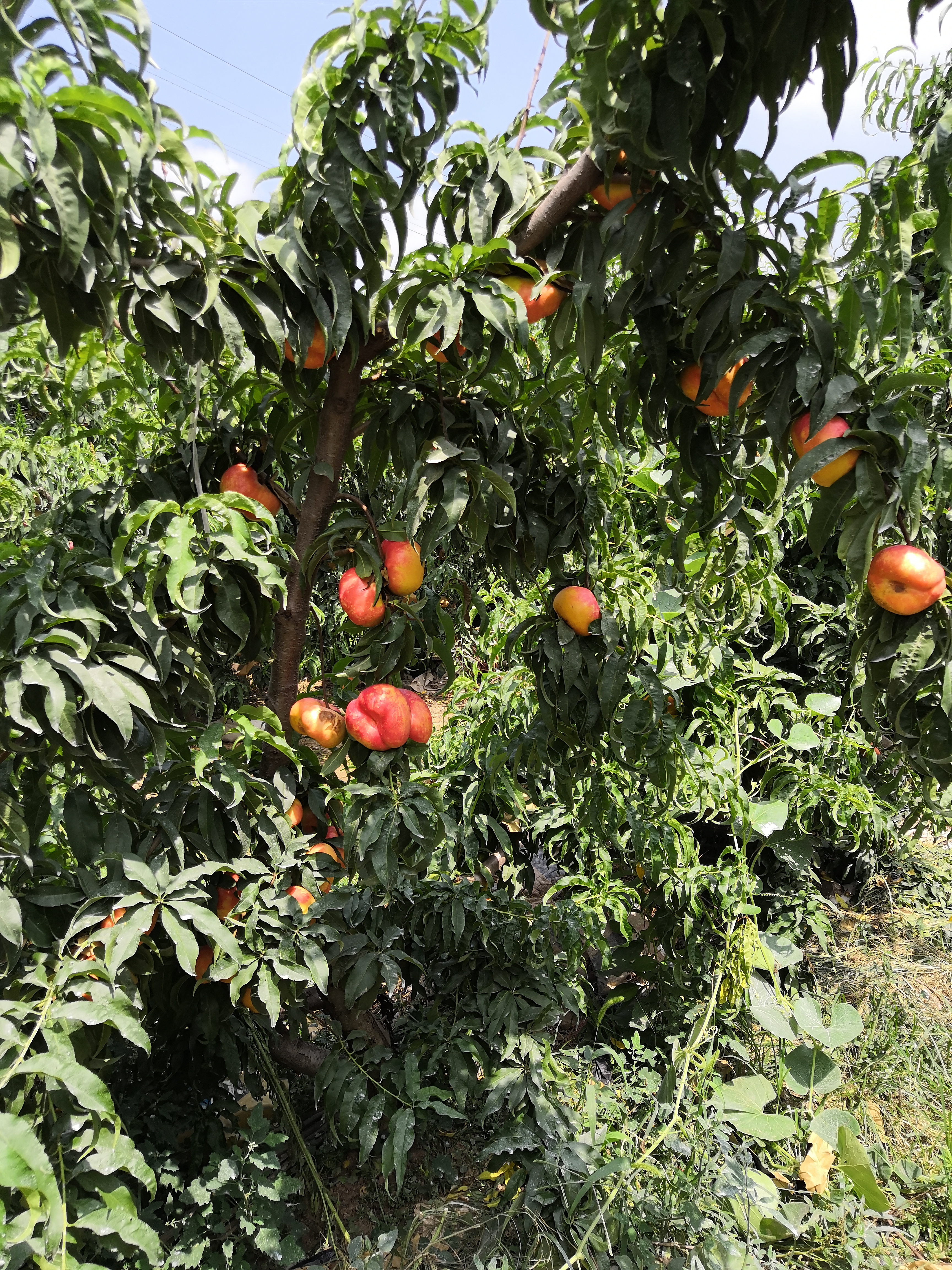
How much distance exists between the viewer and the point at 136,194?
78 centimetres

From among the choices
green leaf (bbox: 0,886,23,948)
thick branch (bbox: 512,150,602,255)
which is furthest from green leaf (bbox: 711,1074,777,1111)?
thick branch (bbox: 512,150,602,255)

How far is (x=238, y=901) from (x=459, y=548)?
44.1 inches

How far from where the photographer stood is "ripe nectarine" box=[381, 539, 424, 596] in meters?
1.13

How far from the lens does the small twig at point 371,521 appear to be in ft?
3.73

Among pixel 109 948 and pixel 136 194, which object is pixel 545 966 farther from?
pixel 136 194

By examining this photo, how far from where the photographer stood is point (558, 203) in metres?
Answer: 0.91

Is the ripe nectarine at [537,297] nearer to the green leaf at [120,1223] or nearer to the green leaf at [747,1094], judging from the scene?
the green leaf at [120,1223]

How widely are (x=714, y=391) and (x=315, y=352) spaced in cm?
51

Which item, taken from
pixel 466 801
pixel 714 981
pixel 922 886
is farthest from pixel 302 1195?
pixel 922 886

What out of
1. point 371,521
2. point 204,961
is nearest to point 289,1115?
point 204,961

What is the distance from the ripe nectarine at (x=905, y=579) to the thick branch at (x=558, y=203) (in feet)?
1.68

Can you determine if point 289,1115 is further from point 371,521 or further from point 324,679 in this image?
point 371,521

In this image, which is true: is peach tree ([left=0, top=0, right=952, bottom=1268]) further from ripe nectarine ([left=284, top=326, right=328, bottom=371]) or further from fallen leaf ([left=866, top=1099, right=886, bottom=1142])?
fallen leaf ([left=866, top=1099, right=886, bottom=1142])

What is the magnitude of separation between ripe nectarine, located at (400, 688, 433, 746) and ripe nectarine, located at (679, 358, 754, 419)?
540 millimetres
